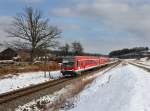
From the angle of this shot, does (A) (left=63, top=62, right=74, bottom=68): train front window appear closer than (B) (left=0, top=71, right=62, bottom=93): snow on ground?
No

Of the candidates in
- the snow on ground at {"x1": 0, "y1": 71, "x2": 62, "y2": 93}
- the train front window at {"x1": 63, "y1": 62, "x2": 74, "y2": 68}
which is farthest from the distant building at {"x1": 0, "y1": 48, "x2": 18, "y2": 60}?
the snow on ground at {"x1": 0, "y1": 71, "x2": 62, "y2": 93}

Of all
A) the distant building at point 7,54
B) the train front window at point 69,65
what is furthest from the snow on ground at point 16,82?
the distant building at point 7,54

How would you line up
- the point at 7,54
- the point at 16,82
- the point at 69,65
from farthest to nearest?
the point at 7,54
the point at 69,65
the point at 16,82

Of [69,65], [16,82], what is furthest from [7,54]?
[16,82]

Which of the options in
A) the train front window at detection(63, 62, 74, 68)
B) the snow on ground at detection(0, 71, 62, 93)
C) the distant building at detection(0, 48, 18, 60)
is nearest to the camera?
the snow on ground at detection(0, 71, 62, 93)

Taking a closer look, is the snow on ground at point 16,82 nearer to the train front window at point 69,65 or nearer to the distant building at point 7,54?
the train front window at point 69,65

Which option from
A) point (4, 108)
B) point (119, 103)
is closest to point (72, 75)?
point (4, 108)

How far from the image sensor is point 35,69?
182 ft

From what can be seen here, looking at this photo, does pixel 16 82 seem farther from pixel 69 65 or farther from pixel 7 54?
pixel 7 54

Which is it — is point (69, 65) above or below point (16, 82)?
above

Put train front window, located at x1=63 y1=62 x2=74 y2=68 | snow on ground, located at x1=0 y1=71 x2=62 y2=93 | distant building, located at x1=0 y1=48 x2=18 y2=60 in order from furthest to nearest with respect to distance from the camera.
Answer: distant building, located at x1=0 y1=48 x2=18 y2=60 → train front window, located at x1=63 y1=62 x2=74 y2=68 → snow on ground, located at x1=0 y1=71 x2=62 y2=93

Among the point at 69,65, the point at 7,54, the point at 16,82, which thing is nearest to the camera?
the point at 16,82

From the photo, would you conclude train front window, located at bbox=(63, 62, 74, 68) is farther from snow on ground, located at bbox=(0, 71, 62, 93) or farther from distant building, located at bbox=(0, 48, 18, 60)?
distant building, located at bbox=(0, 48, 18, 60)

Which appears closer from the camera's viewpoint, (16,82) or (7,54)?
(16,82)
